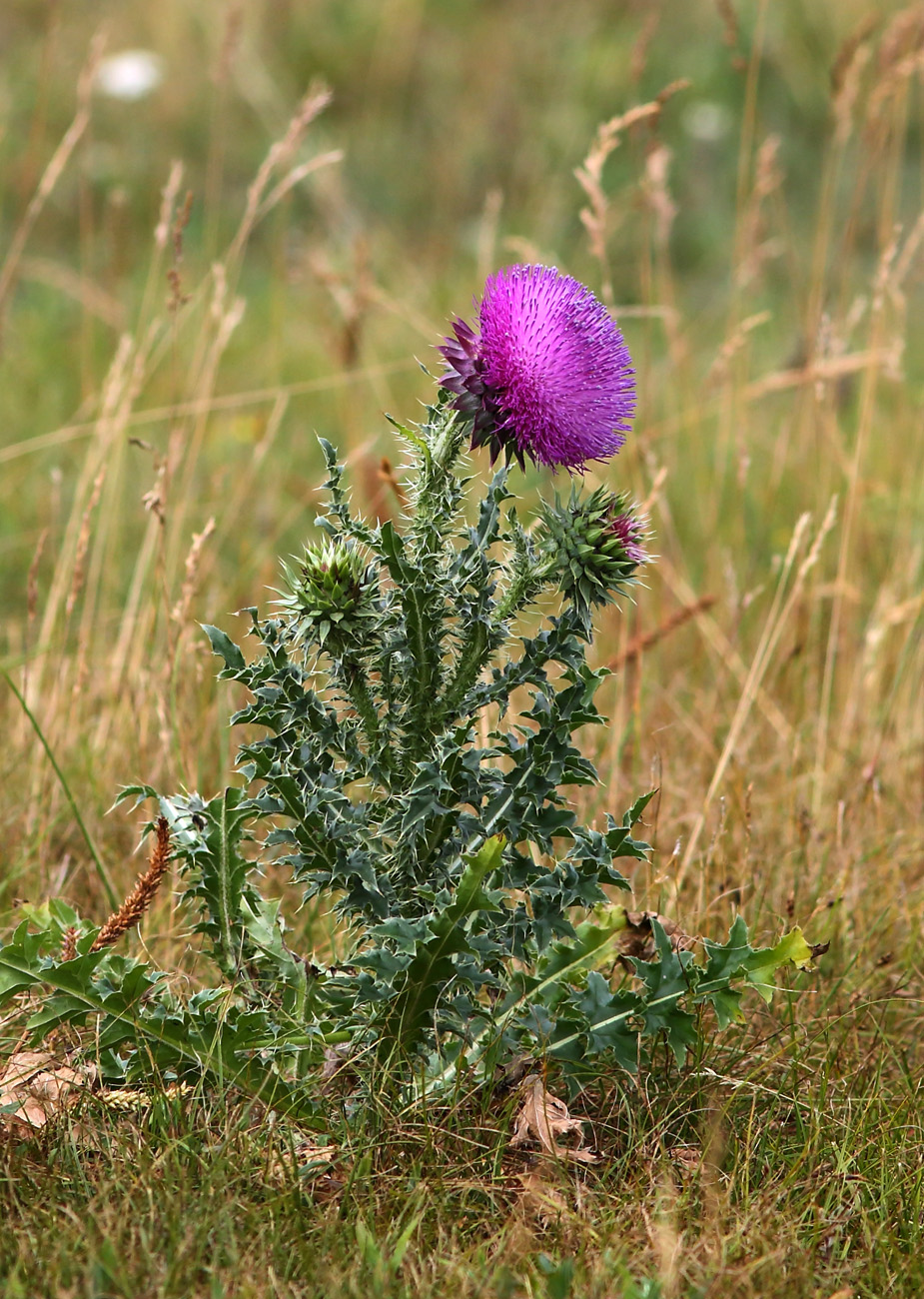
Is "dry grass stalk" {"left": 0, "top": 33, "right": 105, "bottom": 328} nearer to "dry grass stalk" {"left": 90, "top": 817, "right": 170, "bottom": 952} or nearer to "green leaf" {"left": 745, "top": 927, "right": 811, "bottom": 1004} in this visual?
"dry grass stalk" {"left": 90, "top": 817, "right": 170, "bottom": 952}

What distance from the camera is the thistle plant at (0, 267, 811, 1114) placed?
1744 millimetres

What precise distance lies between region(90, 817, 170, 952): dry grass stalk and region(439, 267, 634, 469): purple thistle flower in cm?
76

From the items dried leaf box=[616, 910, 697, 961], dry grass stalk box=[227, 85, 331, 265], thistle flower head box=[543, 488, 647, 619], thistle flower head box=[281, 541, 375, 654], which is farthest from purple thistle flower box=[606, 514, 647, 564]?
dry grass stalk box=[227, 85, 331, 265]

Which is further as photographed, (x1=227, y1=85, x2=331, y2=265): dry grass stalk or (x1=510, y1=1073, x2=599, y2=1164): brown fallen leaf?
(x1=227, y1=85, x2=331, y2=265): dry grass stalk

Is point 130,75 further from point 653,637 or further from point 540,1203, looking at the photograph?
point 540,1203

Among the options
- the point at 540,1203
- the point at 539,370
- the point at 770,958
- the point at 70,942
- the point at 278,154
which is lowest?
the point at 540,1203

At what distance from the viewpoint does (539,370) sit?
170 centimetres

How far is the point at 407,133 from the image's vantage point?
8.66 m

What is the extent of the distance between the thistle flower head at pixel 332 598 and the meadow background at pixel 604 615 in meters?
0.51

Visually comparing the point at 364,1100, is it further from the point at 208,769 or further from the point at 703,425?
the point at 703,425

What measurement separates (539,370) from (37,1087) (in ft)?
4.08

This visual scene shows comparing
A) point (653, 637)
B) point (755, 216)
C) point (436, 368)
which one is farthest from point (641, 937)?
point (436, 368)

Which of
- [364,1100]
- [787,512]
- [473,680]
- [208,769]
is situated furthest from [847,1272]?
[787,512]

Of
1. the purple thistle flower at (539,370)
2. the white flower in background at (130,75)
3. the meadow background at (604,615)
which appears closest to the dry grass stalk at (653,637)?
the meadow background at (604,615)
